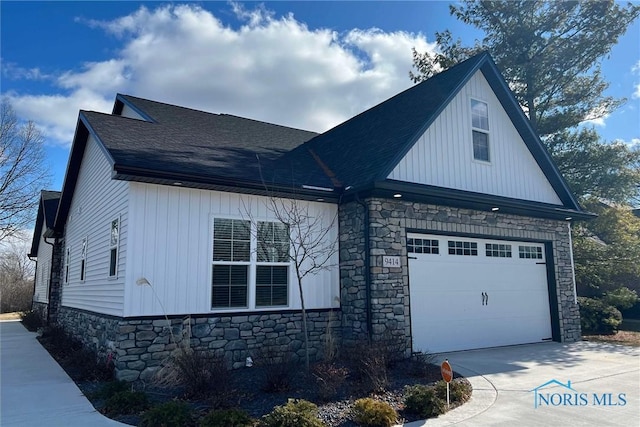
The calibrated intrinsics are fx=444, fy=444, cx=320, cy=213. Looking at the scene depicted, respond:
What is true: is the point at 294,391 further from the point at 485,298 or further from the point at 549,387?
→ the point at 485,298

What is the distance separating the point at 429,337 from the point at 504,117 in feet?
20.4

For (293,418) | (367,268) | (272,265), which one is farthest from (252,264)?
(293,418)

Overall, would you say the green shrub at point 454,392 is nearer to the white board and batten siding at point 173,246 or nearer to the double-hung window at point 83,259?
the white board and batten siding at point 173,246

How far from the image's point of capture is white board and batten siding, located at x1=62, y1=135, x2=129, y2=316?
8.14m

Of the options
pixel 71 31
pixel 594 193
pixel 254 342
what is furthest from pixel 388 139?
pixel 594 193

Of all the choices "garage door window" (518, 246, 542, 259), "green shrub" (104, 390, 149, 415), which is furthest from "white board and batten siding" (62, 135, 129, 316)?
"garage door window" (518, 246, 542, 259)

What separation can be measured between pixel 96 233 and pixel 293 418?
7.94 meters

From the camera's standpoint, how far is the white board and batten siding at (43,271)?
18969 millimetres

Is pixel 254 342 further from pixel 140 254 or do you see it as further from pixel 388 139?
pixel 388 139

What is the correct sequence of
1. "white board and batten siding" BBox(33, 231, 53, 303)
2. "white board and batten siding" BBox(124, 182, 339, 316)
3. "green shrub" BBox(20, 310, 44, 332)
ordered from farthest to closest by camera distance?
"white board and batten siding" BBox(33, 231, 53, 303), "green shrub" BBox(20, 310, 44, 332), "white board and batten siding" BBox(124, 182, 339, 316)

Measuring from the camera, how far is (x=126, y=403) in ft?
19.3

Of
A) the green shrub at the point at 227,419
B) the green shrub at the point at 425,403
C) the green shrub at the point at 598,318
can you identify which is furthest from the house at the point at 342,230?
the green shrub at the point at 227,419

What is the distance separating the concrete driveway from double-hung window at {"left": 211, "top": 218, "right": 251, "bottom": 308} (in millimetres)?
4252

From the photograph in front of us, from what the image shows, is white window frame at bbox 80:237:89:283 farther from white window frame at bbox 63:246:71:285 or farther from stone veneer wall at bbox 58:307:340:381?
white window frame at bbox 63:246:71:285
